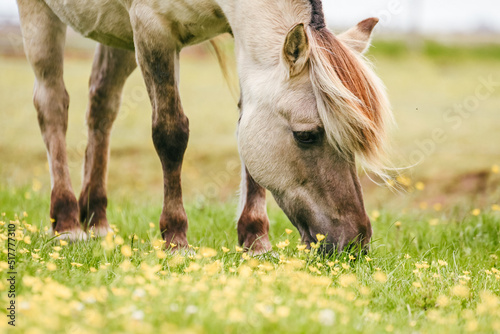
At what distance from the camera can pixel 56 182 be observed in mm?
3982

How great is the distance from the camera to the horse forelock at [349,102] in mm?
2699

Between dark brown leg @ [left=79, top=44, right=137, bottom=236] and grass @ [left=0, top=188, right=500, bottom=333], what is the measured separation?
0.97m

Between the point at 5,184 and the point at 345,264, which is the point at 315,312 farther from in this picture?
the point at 5,184

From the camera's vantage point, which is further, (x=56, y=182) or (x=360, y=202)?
(x=56, y=182)

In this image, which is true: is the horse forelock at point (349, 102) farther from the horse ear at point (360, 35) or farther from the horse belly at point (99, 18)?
the horse belly at point (99, 18)

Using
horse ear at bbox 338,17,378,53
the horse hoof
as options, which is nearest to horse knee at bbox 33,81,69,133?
the horse hoof

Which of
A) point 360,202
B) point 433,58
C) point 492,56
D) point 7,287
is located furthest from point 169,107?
point 492,56

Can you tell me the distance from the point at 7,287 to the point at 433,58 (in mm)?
22772

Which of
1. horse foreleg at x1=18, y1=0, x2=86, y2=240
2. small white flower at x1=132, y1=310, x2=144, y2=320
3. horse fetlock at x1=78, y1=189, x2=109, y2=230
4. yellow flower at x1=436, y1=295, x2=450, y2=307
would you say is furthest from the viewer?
horse fetlock at x1=78, y1=189, x2=109, y2=230

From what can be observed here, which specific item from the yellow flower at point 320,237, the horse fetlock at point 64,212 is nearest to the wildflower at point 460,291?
the yellow flower at point 320,237

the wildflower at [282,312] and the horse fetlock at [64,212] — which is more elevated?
the wildflower at [282,312]

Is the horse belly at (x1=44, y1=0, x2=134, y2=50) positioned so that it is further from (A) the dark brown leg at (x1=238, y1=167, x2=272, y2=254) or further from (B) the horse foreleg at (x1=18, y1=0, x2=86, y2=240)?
(A) the dark brown leg at (x1=238, y1=167, x2=272, y2=254)

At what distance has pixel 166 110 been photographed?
345cm

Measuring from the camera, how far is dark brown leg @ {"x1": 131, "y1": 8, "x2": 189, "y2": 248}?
338 centimetres
